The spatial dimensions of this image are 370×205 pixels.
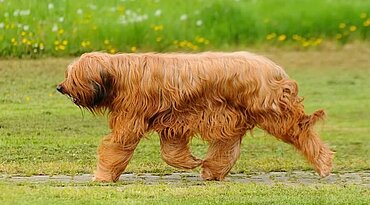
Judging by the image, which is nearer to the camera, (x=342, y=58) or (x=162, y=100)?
(x=162, y=100)

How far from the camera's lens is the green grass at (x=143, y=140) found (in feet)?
45.6

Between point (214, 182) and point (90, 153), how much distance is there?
2.41m

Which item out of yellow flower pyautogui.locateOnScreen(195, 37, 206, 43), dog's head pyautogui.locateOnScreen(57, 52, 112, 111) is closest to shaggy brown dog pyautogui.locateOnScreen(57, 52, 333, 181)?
dog's head pyautogui.locateOnScreen(57, 52, 112, 111)

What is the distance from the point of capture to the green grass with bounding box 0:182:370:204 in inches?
426

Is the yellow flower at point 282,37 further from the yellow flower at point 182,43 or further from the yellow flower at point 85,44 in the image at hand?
the yellow flower at point 85,44

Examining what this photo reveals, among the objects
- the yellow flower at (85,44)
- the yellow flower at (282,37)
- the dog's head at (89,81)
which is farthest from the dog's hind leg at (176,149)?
the yellow flower at (282,37)

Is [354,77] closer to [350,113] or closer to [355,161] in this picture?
[350,113]

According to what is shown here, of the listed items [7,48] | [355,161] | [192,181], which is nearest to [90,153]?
[192,181]

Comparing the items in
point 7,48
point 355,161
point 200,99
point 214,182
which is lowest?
point 7,48

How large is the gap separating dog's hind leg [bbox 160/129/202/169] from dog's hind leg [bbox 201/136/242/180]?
11.0 inches

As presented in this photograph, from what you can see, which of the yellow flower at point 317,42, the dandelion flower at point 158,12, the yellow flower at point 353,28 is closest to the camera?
the dandelion flower at point 158,12

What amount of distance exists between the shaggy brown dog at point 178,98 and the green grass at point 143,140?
0.79m

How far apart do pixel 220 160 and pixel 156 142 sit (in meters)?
2.93

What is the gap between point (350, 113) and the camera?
19.1 m
